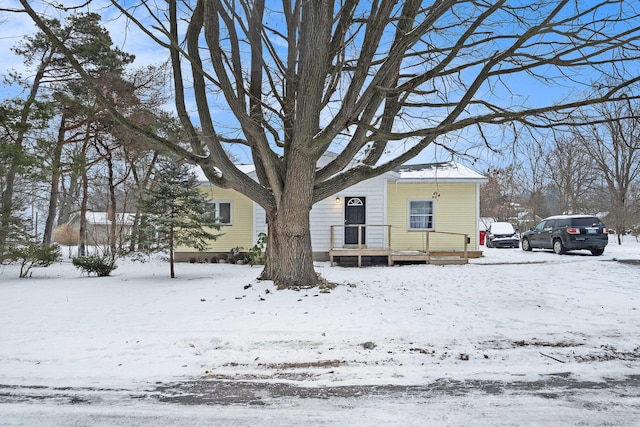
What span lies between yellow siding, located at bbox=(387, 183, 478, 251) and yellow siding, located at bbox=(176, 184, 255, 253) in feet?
19.1

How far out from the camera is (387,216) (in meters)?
15.3

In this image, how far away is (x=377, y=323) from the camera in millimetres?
5047

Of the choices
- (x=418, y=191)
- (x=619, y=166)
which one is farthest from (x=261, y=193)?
(x=619, y=166)

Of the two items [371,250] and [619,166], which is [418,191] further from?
[619,166]

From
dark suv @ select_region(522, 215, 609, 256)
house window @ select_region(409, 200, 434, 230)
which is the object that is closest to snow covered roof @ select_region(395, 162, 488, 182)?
house window @ select_region(409, 200, 434, 230)

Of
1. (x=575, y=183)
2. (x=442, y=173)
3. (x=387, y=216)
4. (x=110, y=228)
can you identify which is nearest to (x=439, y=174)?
(x=442, y=173)

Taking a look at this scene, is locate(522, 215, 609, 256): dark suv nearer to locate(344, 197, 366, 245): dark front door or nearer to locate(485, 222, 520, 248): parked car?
locate(485, 222, 520, 248): parked car

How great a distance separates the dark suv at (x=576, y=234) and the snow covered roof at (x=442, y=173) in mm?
4040

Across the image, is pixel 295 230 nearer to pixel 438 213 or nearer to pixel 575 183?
pixel 438 213

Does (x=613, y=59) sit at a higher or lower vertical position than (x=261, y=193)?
higher

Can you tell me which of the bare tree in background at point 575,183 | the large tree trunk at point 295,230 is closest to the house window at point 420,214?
the large tree trunk at point 295,230

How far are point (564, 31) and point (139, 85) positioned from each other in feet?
55.0

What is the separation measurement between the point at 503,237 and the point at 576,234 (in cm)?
702

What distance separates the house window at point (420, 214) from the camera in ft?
50.4
